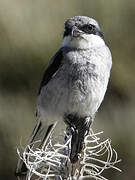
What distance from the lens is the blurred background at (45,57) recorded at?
725 centimetres

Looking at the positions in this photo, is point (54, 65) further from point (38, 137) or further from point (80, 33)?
point (38, 137)

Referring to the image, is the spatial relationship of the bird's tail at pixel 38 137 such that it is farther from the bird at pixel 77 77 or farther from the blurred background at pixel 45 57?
the blurred background at pixel 45 57

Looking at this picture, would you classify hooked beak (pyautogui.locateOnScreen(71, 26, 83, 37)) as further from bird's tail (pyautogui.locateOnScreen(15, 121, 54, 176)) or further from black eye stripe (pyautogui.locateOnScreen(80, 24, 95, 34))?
bird's tail (pyautogui.locateOnScreen(15, 121, 54, 176))

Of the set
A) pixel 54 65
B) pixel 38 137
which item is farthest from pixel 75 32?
pixel 38 137

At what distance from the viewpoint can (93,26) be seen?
4613 mm

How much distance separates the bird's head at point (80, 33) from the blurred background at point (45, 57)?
2.64 m

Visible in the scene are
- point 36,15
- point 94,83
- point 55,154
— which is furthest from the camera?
point 36,15

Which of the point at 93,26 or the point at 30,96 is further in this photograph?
the point at 30,96

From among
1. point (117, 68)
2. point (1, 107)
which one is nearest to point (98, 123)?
point (117, 68)

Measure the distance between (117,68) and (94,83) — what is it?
3.23 metres

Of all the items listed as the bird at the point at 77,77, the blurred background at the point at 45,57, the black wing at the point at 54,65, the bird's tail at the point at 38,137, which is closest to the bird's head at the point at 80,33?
the bird at the point at 77,77

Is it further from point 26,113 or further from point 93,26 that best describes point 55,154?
point 26,113

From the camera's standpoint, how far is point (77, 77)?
438 cm

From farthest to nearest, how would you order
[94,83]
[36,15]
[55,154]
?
[36,15] → [94,83] → [55,154]
